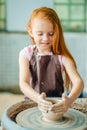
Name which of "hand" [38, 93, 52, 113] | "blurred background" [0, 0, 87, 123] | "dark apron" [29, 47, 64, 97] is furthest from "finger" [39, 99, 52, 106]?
"blurred background" [0, 0, 87, 123]

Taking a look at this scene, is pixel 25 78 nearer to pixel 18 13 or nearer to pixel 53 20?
pixel 53 20

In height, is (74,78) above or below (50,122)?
above

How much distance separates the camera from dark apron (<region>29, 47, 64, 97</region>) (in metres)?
1.14

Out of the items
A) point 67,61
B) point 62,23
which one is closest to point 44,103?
point 67,61

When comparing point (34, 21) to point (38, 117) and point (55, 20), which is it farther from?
point (38, 117)

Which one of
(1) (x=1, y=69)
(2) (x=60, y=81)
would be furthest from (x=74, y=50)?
(2) (x=60, y=81)

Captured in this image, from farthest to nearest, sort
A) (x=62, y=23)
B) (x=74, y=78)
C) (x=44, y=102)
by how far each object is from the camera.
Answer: (x=62, y=23) < (x=74, y=78) < (x=44, y=102)

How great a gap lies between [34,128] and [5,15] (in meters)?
2.14

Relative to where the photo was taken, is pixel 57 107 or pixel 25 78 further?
pixel 25 78

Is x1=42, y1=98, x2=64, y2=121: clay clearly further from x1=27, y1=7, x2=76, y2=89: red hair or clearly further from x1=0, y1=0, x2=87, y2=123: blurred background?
x1=0, y1=0, x2=87, y2=123: blurred background

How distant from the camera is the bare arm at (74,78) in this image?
1036 millimetres

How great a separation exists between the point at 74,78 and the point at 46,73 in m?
0.12

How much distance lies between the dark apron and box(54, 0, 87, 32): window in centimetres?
173

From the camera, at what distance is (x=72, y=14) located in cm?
291
